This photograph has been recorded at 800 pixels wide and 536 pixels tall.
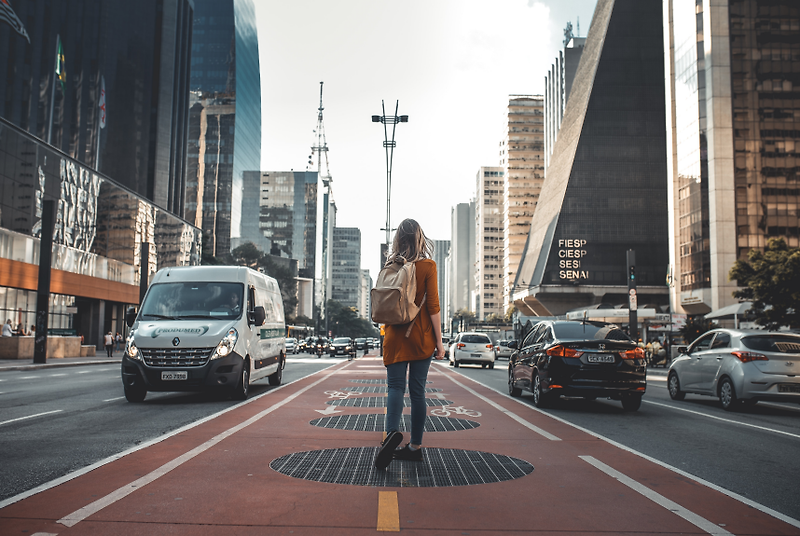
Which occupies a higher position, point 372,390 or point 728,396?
point 728,396

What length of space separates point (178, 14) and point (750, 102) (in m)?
75.6

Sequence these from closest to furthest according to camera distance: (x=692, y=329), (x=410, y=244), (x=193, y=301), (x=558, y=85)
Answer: (x=410, y=244) < (x=193, y=301) < (x=692, y=329) < (x=558, y=85)

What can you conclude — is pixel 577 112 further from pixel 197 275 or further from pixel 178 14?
pixel 197 275

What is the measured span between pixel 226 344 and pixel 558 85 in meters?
138

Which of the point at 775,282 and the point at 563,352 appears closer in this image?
the point at 563,352

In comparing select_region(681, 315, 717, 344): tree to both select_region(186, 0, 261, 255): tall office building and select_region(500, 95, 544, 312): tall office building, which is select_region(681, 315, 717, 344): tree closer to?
select_region(500, 95, 544, 312): tall office building

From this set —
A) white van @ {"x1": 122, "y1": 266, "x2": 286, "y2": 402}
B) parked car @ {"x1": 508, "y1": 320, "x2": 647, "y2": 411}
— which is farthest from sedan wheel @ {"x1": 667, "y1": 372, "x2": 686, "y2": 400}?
white van @ {"x1": 122, "y1": 266, "x2": 286, "y2": 402}

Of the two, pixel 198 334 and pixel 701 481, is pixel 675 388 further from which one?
pixel 198 334

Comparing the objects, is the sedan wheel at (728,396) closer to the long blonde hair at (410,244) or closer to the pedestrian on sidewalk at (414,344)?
the pedestrian on sidewalk at (414,344)

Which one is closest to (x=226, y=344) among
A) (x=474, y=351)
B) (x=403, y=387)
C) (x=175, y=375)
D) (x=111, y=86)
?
(x=175, y=375)

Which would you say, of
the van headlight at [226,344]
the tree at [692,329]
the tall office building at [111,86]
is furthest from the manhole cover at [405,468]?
the tall office building at [111,86]

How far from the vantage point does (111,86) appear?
87.8 meters

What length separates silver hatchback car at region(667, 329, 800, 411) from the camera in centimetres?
1174

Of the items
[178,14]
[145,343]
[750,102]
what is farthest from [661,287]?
[145,343]
